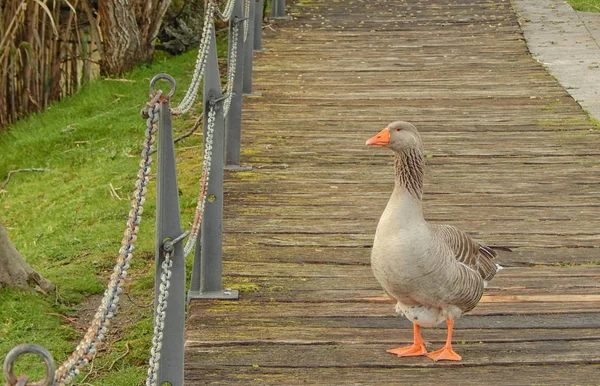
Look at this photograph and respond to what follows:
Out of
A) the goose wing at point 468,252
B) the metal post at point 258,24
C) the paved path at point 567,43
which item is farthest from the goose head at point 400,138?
the metal post at point 258,24

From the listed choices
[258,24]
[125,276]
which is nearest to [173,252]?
[125,276]

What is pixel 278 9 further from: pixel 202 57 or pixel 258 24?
pixel 202 57

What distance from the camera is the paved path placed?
9133 millimetres

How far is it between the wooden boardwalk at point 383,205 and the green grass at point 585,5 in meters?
1.74

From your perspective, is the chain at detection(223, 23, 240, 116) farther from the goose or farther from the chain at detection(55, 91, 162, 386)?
the chain at detection(55, 91, 162, 386)

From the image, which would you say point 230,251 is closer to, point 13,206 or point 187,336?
point 187,336

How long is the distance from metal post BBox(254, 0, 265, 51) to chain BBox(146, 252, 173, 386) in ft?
21.8

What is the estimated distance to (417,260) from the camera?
3928 millimetres

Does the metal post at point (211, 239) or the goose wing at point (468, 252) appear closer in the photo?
the goose wing at point (468, 252)

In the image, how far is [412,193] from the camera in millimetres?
4137

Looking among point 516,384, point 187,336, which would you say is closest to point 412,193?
point 516,384

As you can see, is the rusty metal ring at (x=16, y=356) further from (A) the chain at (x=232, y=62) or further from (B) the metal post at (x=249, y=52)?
(B) the metal post at (x=249, y=52)

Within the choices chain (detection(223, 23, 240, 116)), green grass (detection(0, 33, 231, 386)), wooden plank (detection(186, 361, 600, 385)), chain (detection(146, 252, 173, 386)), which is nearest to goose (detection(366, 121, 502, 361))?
wooden plank (detection(186, 361, 600, 385))

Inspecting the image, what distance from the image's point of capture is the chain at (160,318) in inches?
124
